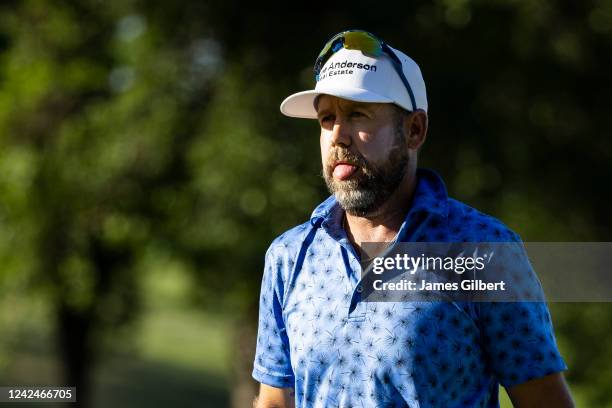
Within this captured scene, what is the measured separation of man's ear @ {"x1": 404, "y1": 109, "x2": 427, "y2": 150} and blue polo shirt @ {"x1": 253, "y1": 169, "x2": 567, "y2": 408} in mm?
114

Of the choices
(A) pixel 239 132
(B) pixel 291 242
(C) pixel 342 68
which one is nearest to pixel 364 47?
(C) pixel 342 68

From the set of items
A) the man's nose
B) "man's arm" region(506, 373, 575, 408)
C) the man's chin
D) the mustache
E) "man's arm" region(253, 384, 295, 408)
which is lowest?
"man's arm" region(506, 373, 575, 408)

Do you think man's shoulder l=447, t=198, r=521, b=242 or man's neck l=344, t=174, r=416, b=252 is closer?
man's shoulder l=447, t=198, r=521, b=242

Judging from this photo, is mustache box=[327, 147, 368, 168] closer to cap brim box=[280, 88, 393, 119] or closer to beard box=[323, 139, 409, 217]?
beard box=[323, 139, 409, 217]

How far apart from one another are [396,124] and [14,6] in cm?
1078

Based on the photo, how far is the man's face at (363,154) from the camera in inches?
107

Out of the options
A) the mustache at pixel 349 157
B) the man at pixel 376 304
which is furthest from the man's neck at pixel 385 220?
the mustache at pixel 349 157

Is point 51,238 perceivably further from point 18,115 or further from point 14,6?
point 14,6

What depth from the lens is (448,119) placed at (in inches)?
392

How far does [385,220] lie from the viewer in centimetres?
278

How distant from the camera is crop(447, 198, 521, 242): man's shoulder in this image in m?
2.57

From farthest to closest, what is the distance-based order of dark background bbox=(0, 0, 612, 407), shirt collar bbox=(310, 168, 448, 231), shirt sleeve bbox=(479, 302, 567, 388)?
dark background bbox=(0, 0, 612, 407), shirt collar bbox=(310, 168, 448, 231), shirt sleeve bbox=(479, 302, 567, 388)

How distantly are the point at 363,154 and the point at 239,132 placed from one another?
23.8 feet

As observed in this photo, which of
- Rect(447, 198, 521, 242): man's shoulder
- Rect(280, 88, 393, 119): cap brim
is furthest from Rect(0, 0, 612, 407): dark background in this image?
Rect(447, 198, 521, 242): man's shoulder
